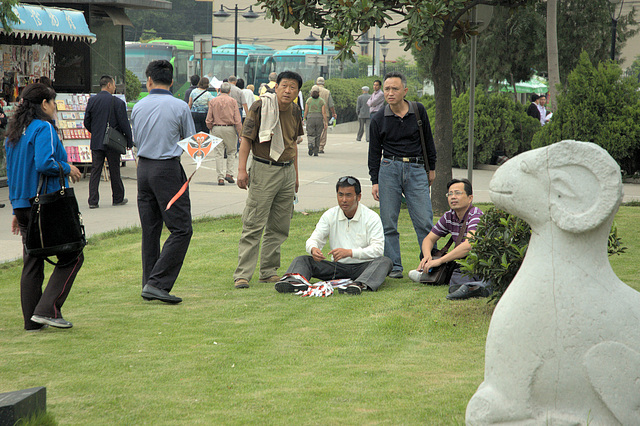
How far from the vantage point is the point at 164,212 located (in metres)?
6.15

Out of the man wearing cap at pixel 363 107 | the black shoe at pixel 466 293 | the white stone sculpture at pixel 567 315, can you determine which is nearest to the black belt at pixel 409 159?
the black shoe at pixel 466 293

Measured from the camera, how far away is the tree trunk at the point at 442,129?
35.8 feet

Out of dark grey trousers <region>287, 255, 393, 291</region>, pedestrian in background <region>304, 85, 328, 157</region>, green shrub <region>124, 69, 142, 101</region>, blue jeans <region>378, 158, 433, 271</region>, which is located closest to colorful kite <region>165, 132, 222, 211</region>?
dark grey trousers <region>287, 255, 393, 291</region>

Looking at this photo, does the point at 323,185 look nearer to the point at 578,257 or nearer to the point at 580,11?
the point at 580,11

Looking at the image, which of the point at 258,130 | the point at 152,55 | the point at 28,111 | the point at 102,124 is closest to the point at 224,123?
the point at 102,124

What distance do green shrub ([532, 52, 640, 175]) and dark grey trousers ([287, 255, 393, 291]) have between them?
7.57 m

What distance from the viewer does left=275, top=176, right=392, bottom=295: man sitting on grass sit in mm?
6719

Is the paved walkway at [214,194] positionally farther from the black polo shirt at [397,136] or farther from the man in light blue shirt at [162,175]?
the black polo shirt at [397,136]

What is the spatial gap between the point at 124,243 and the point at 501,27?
13314mm

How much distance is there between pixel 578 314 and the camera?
3008 mm

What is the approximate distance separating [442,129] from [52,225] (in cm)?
692

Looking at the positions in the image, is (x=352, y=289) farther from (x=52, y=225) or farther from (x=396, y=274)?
(x=52, y=225)

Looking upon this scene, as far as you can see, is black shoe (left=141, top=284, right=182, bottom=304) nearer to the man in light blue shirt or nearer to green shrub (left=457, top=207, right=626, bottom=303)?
the man in light blue shirt

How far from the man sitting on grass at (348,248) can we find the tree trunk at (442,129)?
427cm
